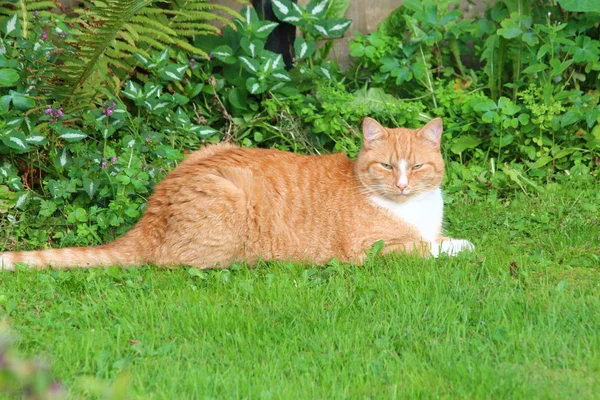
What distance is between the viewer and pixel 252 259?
5242 mm

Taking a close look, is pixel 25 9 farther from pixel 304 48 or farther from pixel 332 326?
pixel 332 326

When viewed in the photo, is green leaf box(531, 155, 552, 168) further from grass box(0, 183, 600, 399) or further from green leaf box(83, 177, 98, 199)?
green leaf box(83, 177, 98, 199)

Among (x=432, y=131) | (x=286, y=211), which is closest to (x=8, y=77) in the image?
(x=286, y=211)

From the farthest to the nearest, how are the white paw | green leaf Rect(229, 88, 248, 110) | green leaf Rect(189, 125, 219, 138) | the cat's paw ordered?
green leaf Rect(229, 88, 248, 110), green leaf Rect(189, 125, 219, 138), the cat's paw, the white paw

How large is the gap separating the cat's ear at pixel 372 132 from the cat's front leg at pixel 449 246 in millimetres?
812

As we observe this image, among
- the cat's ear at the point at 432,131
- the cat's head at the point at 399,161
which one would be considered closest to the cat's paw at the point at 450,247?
the cat's head at the point at 399,161

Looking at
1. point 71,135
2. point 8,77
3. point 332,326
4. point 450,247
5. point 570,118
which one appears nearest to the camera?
point 332,326

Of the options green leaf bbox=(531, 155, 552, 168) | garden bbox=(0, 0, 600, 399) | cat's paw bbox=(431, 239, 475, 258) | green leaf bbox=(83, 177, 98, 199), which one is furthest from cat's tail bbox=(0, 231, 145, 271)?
green leaf bbox=(531, 155, 552, 168)

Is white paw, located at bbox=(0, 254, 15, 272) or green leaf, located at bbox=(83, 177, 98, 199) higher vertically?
green leaf, located at bbox=(83, 177, 98, 199)

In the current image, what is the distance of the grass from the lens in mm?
3457

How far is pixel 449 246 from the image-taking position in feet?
17.3

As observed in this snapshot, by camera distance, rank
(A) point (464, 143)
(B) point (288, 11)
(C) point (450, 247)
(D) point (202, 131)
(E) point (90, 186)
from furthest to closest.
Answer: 1. (B) point (288, 11)
2. (A) point (464, 143)
3. (D) point (202, 131)
4. (E) point (90, 186)
5. (C) point (450, 247)

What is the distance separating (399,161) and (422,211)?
1.26 ft

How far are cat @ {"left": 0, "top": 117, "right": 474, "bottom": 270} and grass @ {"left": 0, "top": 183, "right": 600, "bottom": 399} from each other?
16cm
